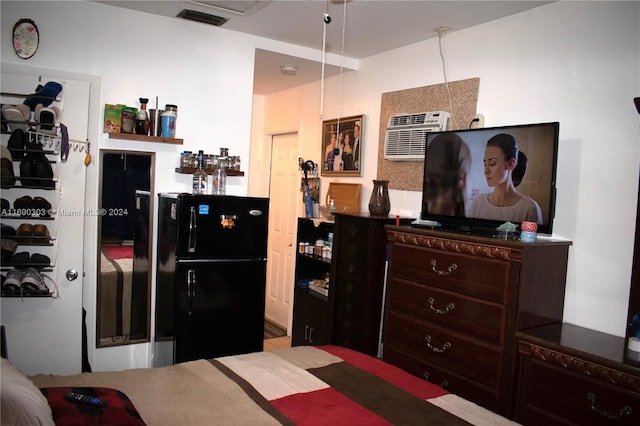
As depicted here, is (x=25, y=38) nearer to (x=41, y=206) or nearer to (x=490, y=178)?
(x=41, y=206)

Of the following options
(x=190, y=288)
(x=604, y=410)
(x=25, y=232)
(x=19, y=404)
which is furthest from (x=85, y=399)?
(x=604, y=410)

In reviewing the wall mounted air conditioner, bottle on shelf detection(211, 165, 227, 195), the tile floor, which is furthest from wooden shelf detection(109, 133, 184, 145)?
the tile floor

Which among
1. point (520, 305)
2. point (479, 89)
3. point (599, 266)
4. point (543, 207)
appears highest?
point (479, 89)

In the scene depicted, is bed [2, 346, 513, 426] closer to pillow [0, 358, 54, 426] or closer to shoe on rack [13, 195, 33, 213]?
pillow [0, 358, 54, 426]

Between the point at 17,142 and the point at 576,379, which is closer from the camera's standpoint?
the point at 576,379

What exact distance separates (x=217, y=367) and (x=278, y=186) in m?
3.61

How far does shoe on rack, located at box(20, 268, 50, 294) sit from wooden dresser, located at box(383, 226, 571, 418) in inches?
85.7

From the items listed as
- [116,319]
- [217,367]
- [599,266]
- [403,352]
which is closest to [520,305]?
[599,266]

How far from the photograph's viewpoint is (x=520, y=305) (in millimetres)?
2371

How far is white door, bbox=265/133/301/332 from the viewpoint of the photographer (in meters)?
5.13

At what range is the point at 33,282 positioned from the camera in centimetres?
287

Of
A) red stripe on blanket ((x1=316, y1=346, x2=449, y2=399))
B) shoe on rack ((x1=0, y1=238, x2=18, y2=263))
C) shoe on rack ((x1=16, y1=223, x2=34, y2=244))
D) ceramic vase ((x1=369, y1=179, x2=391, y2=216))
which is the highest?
ceramic vase ((x1=369, y1=179, x2=391, y2=216))

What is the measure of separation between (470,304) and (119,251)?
2376 millimetres

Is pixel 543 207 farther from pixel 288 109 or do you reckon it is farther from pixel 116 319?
pixel 288 109
